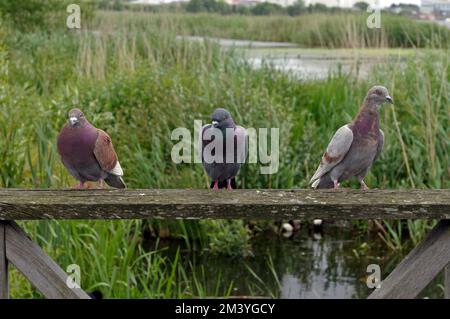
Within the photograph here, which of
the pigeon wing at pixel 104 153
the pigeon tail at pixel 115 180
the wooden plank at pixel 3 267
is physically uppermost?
the pigeon wing at pixel 104 153

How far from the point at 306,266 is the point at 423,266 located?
4.25 m

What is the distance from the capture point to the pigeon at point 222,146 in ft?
8.64

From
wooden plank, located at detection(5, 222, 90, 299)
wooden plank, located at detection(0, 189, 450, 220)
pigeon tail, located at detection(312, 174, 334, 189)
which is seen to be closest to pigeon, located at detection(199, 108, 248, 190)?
pigeon tail, located at detection(312, 174, 334, 189)

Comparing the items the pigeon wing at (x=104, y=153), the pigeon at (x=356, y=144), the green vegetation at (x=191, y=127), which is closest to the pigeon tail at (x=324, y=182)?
the pigeon at (x=356, y=144)

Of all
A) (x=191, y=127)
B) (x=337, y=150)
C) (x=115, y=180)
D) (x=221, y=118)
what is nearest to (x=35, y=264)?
(x=115, y=180)

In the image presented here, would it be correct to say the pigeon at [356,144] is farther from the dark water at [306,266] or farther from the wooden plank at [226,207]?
the dark water at [306,266]

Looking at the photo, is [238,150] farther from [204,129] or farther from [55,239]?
[55,239]

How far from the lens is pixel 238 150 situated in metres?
2.69

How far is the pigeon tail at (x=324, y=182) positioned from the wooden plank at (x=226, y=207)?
55 centimetres

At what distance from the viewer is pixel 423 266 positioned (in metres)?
2.19

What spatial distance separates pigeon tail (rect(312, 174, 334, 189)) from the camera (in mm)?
2744

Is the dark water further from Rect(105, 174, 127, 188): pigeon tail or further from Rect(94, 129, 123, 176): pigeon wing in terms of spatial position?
Rect(94, 129, 123, 176): pigeon wing

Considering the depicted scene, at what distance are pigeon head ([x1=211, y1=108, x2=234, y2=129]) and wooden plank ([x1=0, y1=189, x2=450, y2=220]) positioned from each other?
0.44 m
